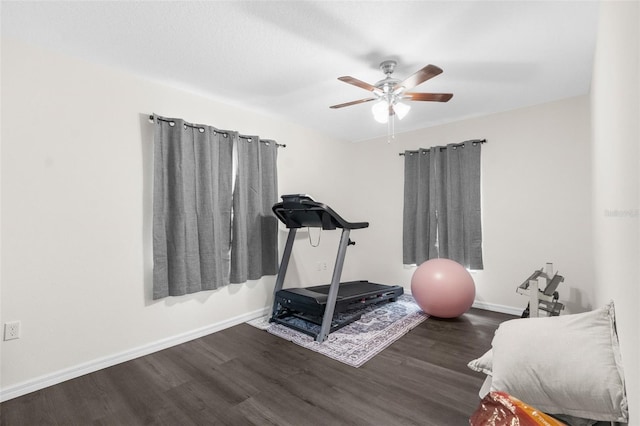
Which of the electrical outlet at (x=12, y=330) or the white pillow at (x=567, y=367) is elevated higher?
the white pillow at (x=567, y=367)

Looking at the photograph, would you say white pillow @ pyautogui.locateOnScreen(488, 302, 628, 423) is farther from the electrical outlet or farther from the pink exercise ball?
the electrical outlet

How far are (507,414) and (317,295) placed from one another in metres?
2.19

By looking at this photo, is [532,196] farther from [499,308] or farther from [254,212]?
[254,212]

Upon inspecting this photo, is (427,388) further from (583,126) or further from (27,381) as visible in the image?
(583,126)

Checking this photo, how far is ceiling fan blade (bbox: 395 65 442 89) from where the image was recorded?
188cm

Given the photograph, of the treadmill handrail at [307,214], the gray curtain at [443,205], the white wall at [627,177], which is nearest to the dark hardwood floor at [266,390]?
the white wall at [627,177]

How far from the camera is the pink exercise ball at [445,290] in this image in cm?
314

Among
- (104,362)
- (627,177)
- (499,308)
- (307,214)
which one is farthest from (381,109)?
(104,362)

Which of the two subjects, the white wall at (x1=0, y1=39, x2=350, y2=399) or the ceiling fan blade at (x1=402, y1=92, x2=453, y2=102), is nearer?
the white wall at (x1=0, y1=39, x2=350, y2=399)

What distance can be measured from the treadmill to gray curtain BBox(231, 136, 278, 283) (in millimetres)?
217

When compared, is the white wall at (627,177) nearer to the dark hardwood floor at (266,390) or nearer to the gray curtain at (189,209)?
the dark hardwood floor at (266,390)

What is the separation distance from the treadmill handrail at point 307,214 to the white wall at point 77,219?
1.21m

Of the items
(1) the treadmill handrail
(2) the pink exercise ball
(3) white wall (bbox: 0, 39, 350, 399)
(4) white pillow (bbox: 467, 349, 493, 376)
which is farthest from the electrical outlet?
(2) the pink exercise ball

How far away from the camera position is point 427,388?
2018 mm
